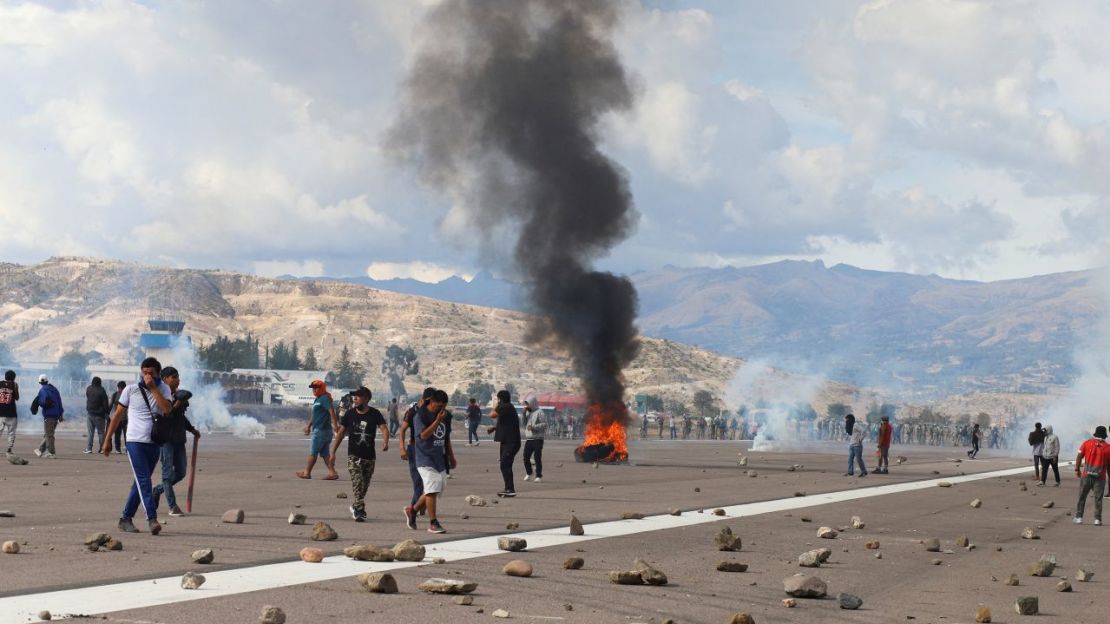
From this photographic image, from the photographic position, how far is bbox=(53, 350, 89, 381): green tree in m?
122

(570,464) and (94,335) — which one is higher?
(94,335)

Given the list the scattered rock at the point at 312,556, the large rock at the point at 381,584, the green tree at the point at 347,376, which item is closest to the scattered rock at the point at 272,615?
the large rock at the point at 381,584

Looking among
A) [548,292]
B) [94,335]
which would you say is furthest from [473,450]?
[94,335]

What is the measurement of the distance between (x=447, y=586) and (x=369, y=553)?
233cm

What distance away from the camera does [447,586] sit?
11.2m

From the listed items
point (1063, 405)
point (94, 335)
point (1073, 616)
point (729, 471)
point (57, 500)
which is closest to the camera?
point (1073, 616)

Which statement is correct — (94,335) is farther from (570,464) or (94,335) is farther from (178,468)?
(178,468)

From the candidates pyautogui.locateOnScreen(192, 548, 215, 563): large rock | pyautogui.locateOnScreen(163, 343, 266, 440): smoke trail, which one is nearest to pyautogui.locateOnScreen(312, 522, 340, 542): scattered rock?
pyautogui.locateOnScreen(192, 548, 215, 563): large rock

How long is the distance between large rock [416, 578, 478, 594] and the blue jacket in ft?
69.1

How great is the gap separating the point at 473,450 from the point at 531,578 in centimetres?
3402

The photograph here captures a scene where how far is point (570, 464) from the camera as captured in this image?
3769 cm

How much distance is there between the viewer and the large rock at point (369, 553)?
13375 mm

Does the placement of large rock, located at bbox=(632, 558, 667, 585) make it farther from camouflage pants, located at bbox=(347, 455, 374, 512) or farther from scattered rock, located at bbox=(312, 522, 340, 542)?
camouflage pants, located at bbox=(347, 455, 374, 512)

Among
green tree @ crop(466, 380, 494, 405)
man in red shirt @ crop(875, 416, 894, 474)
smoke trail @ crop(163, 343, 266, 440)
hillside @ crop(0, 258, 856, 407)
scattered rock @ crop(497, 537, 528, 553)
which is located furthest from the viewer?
hillside @ crop(0, 258, 856, 407)
